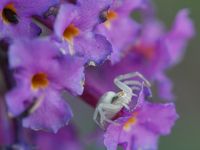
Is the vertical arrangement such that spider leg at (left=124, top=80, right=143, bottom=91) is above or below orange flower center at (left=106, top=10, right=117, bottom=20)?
below

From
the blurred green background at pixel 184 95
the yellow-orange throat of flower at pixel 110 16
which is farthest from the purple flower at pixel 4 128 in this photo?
the blurred green background at pixel 184 95

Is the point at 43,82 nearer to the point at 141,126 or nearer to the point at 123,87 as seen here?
the point at 123,87

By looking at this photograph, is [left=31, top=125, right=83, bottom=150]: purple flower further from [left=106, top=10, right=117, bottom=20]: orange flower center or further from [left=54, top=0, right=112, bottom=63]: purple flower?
[left=54, top=0, right=112, bottom=63]: purple flower

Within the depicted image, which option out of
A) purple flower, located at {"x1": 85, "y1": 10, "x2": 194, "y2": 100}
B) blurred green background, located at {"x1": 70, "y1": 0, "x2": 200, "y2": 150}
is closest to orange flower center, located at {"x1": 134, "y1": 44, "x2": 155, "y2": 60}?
purple flower, located at {"x1": 85, "y1": 10, "x2": 194, "y2": 100}

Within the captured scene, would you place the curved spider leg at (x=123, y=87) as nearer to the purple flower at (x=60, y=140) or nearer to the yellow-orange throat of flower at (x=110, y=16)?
the yellow-orange throat of flower at (x=110, y=16)

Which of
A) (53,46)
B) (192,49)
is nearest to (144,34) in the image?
(53,46)

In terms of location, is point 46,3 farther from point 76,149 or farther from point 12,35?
point 76,149
